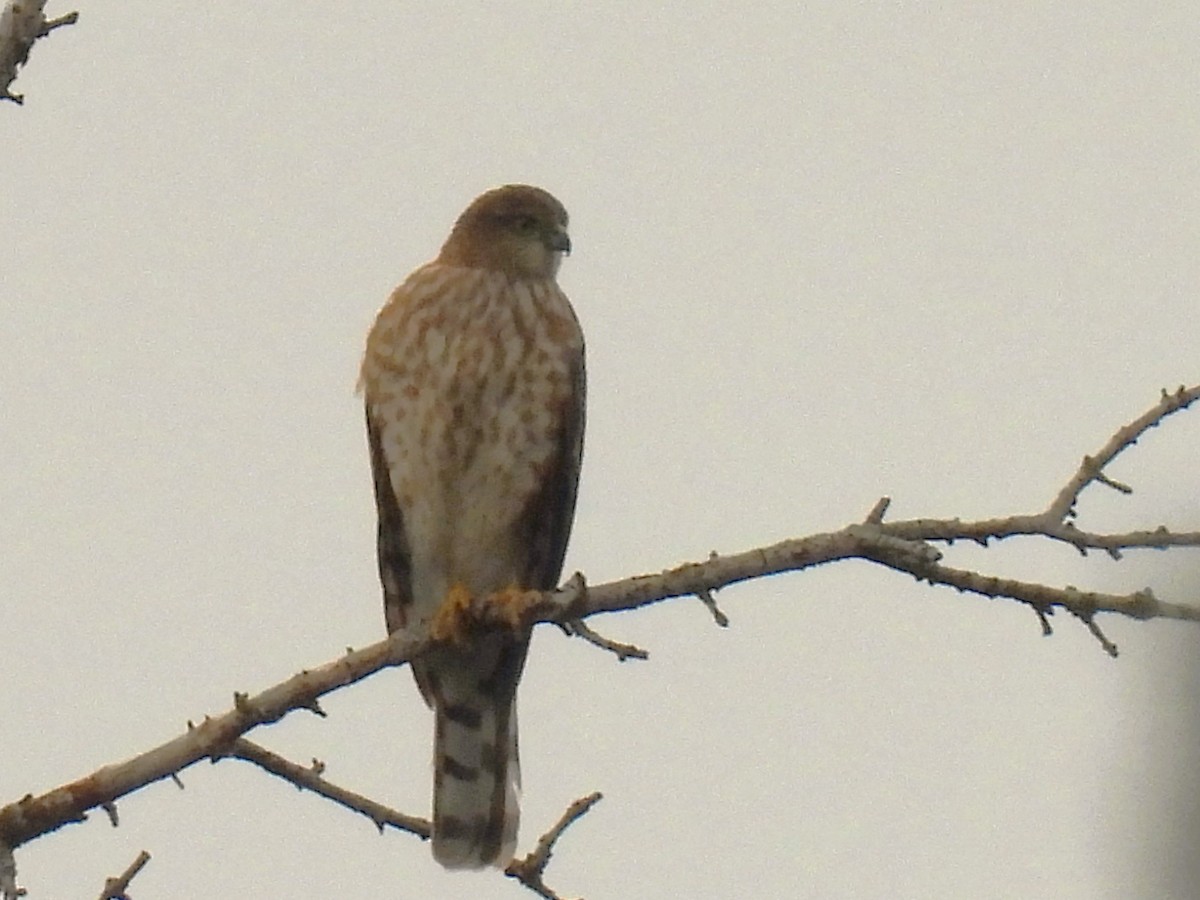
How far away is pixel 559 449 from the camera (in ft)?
16.2

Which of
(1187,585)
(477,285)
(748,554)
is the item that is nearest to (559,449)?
(477,285)

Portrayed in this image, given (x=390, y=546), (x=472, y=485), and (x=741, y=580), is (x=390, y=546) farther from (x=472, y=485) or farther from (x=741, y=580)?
(x=741, y=580)

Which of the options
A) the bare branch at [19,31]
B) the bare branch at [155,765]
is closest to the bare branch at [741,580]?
the bare branch at [155,765]

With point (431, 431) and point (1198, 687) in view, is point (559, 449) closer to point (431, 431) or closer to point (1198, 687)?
point (431, 431)

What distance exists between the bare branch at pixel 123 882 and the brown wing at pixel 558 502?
1863 millimetres

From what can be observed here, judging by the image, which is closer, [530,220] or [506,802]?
[506,802]

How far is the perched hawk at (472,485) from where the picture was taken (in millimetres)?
4910

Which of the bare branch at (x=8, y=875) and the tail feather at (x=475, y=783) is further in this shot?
the tail feather at (x=475, y=783)

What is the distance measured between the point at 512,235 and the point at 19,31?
2.55 metres

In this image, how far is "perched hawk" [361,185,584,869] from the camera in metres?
4.91

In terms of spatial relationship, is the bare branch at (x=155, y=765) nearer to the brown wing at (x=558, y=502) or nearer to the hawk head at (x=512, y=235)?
the brown wing at (x=558, y=502)

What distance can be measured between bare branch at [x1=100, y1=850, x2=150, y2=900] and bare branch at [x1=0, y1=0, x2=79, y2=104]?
1.34 m

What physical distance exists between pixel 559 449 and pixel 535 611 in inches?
52.3

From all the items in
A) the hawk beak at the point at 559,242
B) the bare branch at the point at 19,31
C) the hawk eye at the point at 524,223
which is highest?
the hawk eye at the point at 524,223
